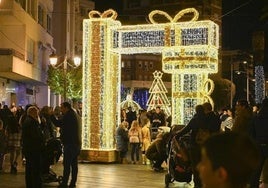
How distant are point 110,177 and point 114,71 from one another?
15.1ft

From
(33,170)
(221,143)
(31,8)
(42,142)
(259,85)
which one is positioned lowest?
(33,170)

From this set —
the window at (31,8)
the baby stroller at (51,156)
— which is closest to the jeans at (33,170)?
the baby stroller at (51,156)

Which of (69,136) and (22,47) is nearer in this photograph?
(69,136)

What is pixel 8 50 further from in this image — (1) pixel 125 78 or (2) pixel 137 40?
(1) pixel 125 78

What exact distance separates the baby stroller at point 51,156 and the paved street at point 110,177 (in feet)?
0.81

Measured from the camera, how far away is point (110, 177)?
528 inches

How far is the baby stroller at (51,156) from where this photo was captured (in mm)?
11480

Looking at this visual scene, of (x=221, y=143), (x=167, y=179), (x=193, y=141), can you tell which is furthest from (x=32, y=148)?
(x=221, y=143)

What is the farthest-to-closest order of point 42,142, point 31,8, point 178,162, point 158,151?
point 31,8 < point 158,151 < point 178,162 < point 42,142

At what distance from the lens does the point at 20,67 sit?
3020 centimetres

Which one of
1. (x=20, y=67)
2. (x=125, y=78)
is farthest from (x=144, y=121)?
(x=125, y=78)

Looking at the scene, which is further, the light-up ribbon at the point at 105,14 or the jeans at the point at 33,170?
the light-up ribbon at the point at 105,14

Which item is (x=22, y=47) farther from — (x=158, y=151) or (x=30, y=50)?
(x=158, y=151)

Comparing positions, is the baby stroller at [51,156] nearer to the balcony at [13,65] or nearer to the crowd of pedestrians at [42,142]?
the crowd of pedestrians at [42,142]
